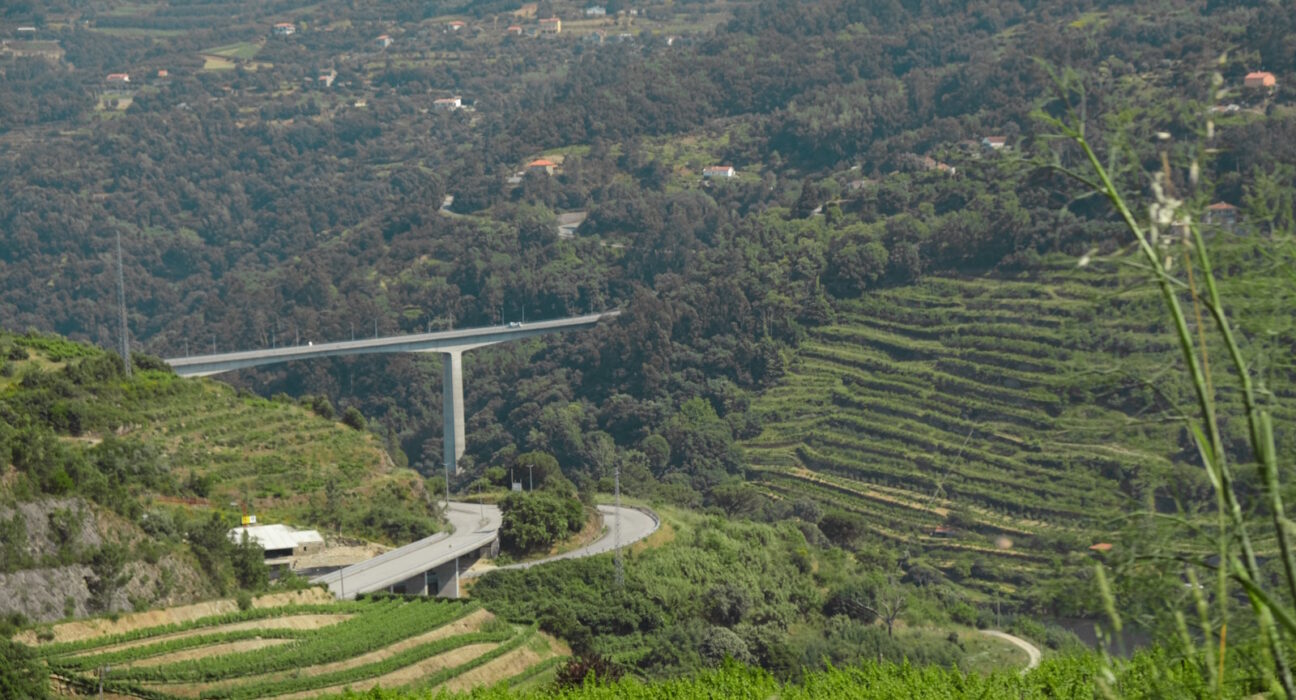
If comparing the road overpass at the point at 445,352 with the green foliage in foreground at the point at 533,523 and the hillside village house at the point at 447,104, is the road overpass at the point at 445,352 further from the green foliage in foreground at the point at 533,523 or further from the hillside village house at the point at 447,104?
the hillside village house at the point at 447,104

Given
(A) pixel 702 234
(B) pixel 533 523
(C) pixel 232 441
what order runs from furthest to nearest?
1. (A) pixel 702 234
2. (C) pixel 232 441
3. (B) pixel 533 523

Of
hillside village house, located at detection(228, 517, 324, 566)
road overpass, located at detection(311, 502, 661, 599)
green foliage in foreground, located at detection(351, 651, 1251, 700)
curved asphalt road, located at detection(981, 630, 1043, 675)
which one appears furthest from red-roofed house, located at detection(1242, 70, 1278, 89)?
green foliage in foreground, located at detection(351, 651, 1251, 700)

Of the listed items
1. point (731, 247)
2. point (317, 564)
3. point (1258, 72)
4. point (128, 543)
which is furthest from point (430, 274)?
point (128, 543)

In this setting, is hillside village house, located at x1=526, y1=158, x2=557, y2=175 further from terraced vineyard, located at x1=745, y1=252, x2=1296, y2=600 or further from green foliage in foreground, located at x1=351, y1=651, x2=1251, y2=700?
green foliage in foreground, located at x1=351, y1=651, x2=1251, y2=700

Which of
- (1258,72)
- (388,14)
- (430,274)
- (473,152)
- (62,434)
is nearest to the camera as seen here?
(62,434)

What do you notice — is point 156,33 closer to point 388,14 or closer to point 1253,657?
point 388,14

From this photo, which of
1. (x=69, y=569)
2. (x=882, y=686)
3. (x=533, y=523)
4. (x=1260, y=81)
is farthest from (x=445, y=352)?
(x=882, y=686)

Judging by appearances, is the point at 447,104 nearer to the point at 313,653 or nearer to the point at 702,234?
the point at 702,234
